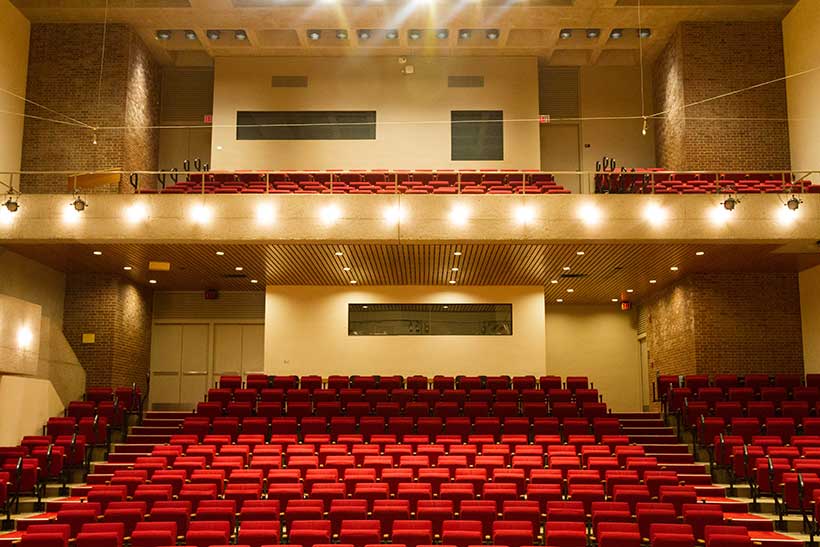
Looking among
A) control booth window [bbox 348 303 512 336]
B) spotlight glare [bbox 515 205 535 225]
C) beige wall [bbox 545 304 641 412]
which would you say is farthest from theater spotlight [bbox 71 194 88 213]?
beige wall [bbox 545 304 641 412]

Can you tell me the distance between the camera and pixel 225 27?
17953 mm

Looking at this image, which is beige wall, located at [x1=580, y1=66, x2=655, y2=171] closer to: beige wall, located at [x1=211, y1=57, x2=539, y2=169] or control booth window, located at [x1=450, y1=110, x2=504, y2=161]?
beige wall, located at [x1=211, y1=57, x2=539, y2=169]

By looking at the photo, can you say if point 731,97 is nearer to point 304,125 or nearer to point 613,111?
point 613,111

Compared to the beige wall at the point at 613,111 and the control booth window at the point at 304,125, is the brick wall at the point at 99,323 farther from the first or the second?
the beige wall at the point at 613,111

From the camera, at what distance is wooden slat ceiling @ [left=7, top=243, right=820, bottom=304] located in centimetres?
1446

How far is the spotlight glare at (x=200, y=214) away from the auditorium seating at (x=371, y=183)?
1.61ft

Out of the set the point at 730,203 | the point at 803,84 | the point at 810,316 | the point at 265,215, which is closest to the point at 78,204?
the point at 265,215

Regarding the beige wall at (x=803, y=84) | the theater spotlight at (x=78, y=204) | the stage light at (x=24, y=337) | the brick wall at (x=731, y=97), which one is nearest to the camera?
the theater spotlight at (x=78, y=204)

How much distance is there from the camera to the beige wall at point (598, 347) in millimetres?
Result: 20734

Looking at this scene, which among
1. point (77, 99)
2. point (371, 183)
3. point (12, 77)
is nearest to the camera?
point (12, 77)

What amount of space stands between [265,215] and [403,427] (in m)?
4.04

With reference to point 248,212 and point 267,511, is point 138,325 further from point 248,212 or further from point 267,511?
point 267,511

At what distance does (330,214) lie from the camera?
14000mm

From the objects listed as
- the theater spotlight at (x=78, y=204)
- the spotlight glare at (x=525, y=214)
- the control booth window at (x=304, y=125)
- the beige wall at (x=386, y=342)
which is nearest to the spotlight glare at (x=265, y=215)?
the theater spotlight at (x=78, y=204)
